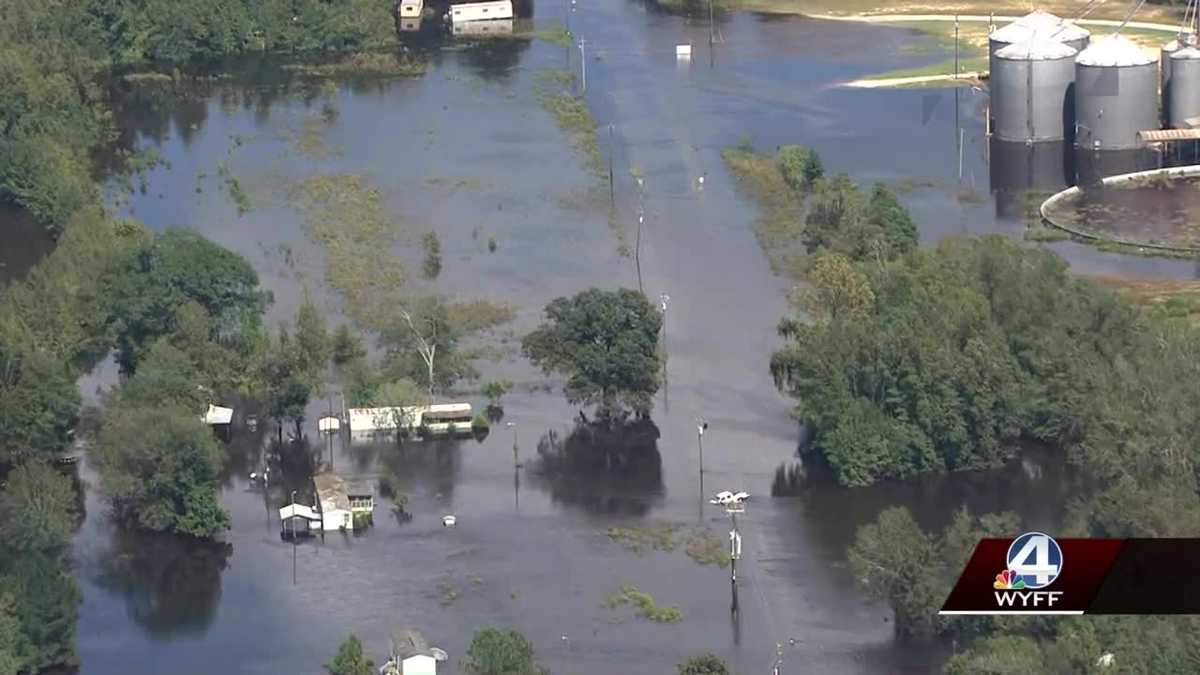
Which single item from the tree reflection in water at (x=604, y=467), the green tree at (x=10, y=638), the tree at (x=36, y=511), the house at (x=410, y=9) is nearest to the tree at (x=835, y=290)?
the tree reflection in water at (x=604, y=467)

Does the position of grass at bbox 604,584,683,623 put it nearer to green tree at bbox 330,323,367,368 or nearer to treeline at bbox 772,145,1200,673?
treeline at bbox 772,145,1200,673

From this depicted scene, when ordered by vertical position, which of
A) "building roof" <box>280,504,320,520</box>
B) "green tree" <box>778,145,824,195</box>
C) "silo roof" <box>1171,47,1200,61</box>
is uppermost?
"silo roof" <box>1171,47,1200,61</box>

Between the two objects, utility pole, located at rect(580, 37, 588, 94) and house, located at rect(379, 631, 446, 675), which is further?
utility pole, located at rect(580, 37, 588, 94)

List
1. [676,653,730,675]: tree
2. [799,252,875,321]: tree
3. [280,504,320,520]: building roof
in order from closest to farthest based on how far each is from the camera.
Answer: [676,653,730,675]: tree → [280,504,320,520]: building roof → [799,252,875,321]: tree

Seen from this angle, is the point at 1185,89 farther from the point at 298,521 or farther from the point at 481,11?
the point at 298,521

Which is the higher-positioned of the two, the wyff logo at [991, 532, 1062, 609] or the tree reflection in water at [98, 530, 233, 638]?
the wyff logo at [991, 532, 1062, 609]

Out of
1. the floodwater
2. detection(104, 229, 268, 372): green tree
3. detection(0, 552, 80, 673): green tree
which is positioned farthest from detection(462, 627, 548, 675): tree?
detection(104, 229, 268, 372): green tree

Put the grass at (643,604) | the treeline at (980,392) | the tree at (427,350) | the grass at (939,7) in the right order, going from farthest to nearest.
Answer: the grass at (939,7)
the tree at (427,350)
the grass at (643,604)
the treeline at (980,392)

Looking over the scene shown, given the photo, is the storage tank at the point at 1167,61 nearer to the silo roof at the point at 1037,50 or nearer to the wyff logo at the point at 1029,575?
the silo roof at the point at 1037,50
